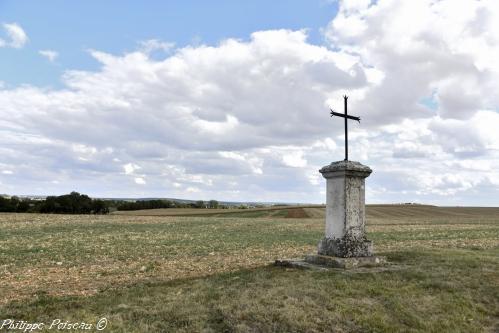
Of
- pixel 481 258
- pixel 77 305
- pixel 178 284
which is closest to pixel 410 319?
pixel 178 284

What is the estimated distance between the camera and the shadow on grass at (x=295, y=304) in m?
5.83

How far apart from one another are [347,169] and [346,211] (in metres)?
0.95

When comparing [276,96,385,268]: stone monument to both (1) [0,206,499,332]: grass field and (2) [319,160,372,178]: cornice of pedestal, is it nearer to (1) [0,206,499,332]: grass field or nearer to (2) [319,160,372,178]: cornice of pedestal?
(2) [319,160,372,178]: cornice of pedestal

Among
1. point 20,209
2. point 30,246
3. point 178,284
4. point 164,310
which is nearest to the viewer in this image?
point 164,310

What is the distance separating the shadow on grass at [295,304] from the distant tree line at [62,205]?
64.6 meters

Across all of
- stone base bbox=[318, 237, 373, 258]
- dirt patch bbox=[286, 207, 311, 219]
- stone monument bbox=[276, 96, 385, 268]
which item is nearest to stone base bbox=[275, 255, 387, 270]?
stone monument bbox=[276, 96, 385, 268]

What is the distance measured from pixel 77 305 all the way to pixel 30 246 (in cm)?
1335

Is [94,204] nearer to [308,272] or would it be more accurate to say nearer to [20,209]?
[20,209]

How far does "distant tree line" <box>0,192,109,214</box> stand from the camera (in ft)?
222

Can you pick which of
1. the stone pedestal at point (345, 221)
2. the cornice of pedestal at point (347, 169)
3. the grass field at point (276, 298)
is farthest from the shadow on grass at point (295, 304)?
the cornice of pedestal at point (347, 169)

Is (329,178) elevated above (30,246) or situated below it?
above

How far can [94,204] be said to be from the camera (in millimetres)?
69875

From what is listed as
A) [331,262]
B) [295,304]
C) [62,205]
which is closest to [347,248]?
[331,262]

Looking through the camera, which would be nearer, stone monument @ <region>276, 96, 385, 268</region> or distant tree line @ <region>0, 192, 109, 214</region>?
stone monument @ <region>276, 96, 385, 268</region>
